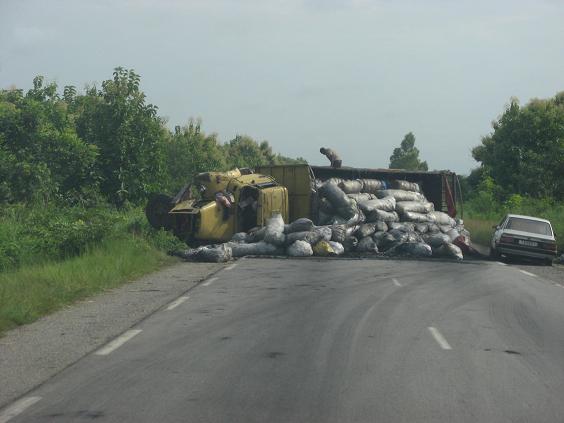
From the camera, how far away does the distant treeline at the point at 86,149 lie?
2684cm

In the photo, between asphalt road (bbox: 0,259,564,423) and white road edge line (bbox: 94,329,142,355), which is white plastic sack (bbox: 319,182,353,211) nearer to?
asphalt road (bbox: 0,259,564,423)

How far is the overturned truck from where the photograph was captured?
26.3 meters

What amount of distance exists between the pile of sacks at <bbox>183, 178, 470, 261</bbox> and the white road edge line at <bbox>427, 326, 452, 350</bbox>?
40.9ft

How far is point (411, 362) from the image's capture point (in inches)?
370

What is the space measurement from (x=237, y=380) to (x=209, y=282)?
9.86 m

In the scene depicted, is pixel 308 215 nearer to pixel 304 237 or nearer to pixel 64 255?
pixel 304 237

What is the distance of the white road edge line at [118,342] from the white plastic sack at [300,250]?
47.9 ft

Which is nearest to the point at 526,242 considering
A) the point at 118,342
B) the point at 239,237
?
the point at 239,237

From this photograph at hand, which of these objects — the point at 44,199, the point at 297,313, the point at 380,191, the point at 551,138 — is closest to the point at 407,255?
the point at 380,191

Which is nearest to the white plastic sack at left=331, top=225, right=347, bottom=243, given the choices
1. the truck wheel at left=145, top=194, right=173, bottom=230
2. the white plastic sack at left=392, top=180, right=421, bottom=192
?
the white plastic sack at left=392, top=180, right=421, bottom=192

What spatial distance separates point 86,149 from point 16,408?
22630 mm

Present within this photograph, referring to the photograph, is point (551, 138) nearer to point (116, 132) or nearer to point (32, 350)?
point (116, 132)

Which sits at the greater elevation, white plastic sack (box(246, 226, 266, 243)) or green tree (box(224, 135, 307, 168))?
green tree (box(224, 135, 307, 168))

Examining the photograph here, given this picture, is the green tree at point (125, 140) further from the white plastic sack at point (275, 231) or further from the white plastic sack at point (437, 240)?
the white plastic sack at point (437, 240)
